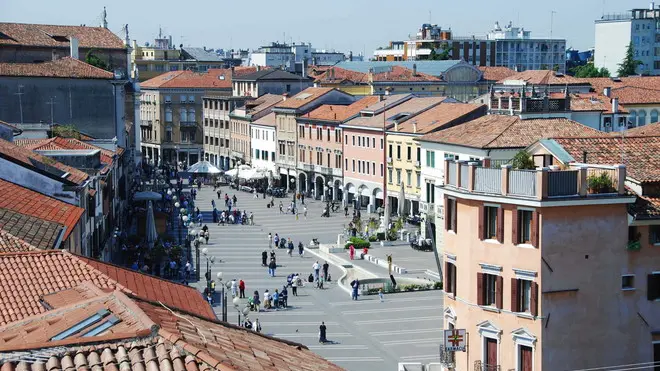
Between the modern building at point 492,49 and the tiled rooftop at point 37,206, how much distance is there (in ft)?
432

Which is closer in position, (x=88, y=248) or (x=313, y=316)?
(x=88, y=248)

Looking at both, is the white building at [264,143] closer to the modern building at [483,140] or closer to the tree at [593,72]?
the modern building at [483,140]

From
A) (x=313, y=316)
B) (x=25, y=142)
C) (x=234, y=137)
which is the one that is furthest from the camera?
(x=234, y=137)

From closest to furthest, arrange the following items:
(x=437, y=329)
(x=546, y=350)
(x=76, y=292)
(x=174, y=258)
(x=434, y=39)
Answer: (x=76, y=292)
(x=546, y=350)
(x=437, y=329)
(x=174, y=258)
(x=434, y=39)

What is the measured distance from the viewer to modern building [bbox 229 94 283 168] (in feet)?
354

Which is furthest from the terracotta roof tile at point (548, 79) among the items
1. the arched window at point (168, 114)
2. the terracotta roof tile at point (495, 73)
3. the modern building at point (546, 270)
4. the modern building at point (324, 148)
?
the modern building at point (546, 270)

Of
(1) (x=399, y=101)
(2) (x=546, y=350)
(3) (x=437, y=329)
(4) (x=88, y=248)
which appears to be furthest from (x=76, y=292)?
(1) (x=399, y=101)

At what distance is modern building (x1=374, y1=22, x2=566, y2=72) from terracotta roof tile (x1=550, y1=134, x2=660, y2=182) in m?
127

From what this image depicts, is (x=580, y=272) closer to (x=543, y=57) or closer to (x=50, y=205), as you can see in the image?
(x=50, y=205)

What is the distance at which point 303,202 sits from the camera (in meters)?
87.1

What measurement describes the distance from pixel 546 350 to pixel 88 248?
1618 centimetres

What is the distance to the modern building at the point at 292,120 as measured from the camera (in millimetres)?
96438

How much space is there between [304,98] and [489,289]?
2769 inches

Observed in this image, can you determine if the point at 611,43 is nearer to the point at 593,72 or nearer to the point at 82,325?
the point at 593,72
